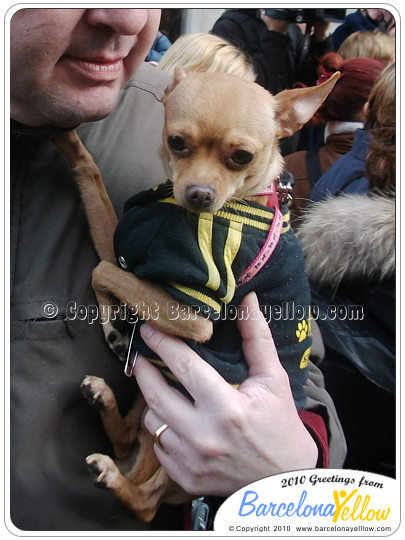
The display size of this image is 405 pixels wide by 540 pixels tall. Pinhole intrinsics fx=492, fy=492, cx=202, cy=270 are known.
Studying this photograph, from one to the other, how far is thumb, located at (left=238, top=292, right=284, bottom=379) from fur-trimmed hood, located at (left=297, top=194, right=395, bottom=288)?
0.42 metres

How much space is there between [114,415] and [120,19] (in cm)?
75

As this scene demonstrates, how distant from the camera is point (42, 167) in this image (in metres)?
0.99

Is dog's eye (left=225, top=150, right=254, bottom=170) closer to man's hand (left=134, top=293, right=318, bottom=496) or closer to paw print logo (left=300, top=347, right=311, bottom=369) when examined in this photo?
man's hand (left=134, top=293, right=318, bottom=496)

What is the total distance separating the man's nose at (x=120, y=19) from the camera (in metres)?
0.85

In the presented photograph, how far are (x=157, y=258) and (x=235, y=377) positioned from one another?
298 millimetres

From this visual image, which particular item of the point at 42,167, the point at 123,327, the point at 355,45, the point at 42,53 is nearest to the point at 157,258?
the point at 123,327

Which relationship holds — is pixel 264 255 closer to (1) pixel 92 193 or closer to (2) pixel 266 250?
(2) pixel 266 250

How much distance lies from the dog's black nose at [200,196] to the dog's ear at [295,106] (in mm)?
280

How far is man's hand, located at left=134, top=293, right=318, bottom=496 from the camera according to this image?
2.97 feet

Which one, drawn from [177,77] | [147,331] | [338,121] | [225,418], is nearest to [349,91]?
[338,121]

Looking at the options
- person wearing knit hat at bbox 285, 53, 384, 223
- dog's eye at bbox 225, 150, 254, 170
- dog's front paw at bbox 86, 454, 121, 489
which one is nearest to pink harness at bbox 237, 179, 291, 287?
dog's eye at bbox 225, 150, 254, 170

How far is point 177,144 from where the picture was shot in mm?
1005

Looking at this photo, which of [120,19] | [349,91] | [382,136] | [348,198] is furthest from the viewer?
[349,91]
